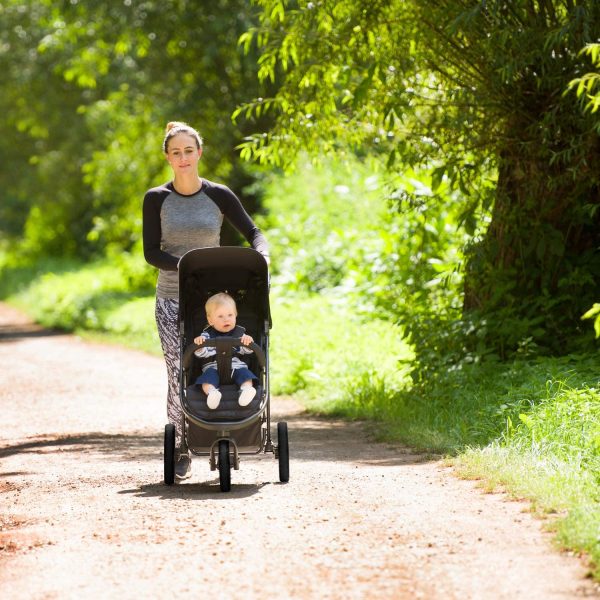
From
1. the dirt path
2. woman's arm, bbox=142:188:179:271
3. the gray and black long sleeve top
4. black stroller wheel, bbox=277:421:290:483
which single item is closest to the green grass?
the dirt path

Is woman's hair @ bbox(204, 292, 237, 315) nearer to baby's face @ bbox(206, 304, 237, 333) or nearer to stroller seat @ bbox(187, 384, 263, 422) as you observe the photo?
baby's face @ bbox(206, 304, 237, 333)

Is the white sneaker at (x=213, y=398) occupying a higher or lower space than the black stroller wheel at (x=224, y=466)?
higher

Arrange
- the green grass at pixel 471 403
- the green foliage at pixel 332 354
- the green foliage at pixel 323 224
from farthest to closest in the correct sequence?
1. the green foliage at pixel 323 224
2. the green foliage at pixel 332 354
3. the green grass at pixel 471 403

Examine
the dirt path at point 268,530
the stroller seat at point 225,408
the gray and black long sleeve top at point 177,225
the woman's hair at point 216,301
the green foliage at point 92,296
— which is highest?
the green foliage at point 92,296

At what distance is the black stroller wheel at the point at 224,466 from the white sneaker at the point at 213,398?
0.77 ft

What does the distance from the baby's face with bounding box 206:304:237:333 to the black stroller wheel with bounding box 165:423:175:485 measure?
0.72 metres

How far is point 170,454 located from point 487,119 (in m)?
4.68

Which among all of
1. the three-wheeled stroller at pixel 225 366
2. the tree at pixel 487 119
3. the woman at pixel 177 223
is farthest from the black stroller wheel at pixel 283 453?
the tree at pixel 487 119

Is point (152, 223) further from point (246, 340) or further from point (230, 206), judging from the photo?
point (246, 340)

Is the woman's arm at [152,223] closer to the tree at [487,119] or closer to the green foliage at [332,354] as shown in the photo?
the tree at [487,119]

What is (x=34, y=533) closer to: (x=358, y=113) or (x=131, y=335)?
(x=358, y=113)

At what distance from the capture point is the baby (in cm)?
710

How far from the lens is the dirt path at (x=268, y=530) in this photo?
5055mm

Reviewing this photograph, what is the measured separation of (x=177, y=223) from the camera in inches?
301
